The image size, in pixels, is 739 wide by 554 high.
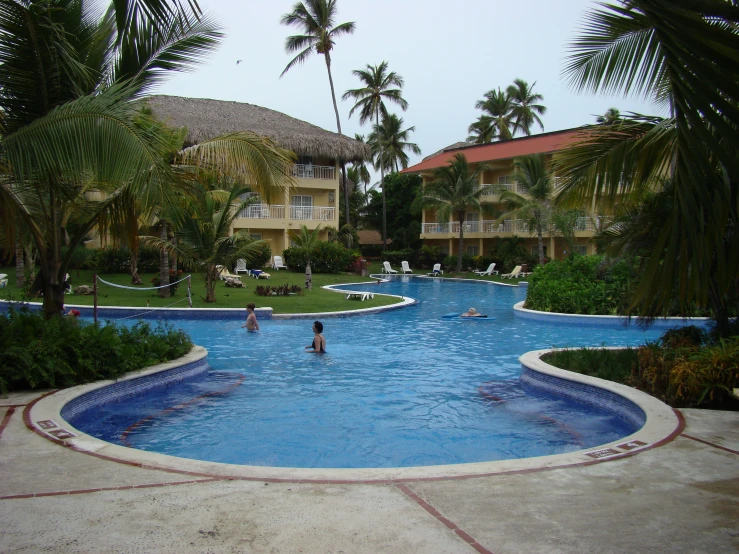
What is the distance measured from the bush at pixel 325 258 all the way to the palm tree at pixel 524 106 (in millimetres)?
26242

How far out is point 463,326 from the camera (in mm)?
17000

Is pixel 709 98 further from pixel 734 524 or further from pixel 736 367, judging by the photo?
pixel 736 367

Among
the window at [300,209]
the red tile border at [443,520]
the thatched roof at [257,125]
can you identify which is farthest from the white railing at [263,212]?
the red tile border at [443,520]

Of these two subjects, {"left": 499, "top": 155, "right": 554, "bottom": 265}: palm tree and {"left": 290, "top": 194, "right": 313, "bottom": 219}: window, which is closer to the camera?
{"left": 499, "top": 155, "right": 554, "bottom": 265}: palm tree

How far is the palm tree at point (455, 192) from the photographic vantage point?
116 ft

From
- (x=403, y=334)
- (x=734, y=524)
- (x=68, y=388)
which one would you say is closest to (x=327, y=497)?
(x=734, y=524)

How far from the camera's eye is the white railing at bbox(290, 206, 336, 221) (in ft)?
122

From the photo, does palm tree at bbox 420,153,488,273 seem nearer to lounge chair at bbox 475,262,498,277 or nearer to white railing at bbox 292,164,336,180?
lounge chair at bbox 475,262,498,277

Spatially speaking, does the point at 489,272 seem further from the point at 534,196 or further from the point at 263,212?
the point at 263,212

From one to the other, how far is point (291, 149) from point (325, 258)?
6.11 meters

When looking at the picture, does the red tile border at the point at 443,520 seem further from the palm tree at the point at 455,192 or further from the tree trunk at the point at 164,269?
the palm tree at the point at 455,192

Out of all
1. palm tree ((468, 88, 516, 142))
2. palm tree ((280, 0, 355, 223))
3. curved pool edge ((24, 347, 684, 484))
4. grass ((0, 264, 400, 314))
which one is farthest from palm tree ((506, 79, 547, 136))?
curved pool edge ((24, 347, 684, 484))

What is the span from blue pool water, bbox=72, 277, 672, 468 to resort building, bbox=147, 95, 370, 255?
2111 cm

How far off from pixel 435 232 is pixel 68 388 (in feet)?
117
